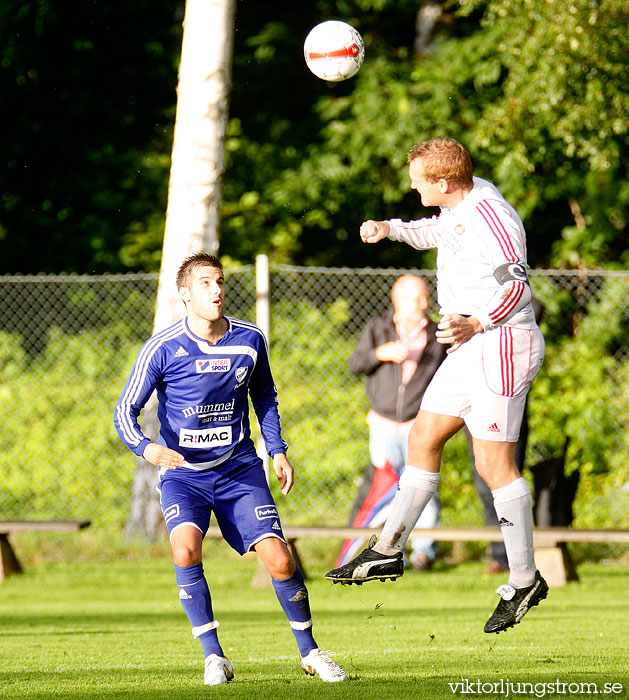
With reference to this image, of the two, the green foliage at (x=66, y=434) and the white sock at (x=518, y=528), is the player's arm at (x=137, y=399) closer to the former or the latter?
the white sock at (x=518, y=528)

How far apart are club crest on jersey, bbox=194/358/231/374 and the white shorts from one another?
1.09m

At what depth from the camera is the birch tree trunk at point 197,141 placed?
10.9 meters

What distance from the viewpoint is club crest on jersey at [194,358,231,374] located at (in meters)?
6.15

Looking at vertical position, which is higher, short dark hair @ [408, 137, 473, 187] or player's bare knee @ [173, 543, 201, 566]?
short dark hair @ [408, 137, 473, 187]

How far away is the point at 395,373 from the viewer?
10.0 m

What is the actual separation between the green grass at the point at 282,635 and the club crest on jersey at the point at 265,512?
776 millimetres

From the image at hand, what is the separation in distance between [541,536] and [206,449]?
428 cm

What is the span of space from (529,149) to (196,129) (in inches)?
178

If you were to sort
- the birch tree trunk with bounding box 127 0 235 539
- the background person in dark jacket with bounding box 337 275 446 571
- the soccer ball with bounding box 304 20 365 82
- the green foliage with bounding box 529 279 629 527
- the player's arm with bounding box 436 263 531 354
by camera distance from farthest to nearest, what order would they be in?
1. the green foliage with bounding box 529 279 629 527
2. the birch tree trunk with bounding box 127 0 235 539
3. the background person in dark jacket with bounding box 337 275 446 571
4. the soccer ball with bounding box 304 20 365 82
5. the player's arm with bounding box 436 263 531 354

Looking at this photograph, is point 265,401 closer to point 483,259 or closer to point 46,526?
point 483,259

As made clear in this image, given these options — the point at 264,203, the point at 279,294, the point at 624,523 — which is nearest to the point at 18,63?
the point at 264,203

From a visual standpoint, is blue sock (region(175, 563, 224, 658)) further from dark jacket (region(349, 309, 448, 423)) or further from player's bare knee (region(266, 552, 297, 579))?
dark jacket (region(349, 309, 448, 423))

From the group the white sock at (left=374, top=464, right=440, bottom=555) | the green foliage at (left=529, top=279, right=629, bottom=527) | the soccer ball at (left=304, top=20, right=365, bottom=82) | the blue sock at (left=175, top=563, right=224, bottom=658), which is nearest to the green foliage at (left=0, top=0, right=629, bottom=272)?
the green foliage at (left=529, top=279, right=629, bottom=527)

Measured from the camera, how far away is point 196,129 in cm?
1104
